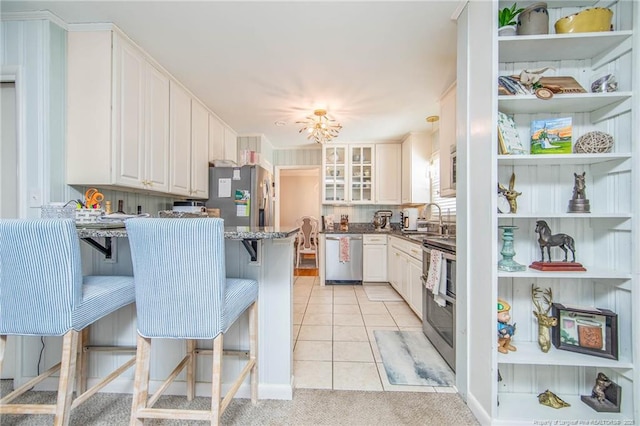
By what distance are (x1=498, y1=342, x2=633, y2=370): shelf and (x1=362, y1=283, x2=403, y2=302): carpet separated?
2.18m

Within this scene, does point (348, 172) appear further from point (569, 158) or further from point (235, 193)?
point (569, 158)

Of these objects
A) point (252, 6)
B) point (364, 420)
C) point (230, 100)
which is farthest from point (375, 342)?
point (230, 100)

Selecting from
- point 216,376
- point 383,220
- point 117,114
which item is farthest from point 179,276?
point 383,220

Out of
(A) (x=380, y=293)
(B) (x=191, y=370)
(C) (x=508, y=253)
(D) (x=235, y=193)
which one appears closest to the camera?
(C) (x=508, y=253)

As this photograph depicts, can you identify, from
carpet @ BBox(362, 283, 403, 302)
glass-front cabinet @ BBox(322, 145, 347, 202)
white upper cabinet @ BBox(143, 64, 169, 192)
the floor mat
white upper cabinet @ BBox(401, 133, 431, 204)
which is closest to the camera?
white upper cabinet @ BBox(143, 64, 169, 192)

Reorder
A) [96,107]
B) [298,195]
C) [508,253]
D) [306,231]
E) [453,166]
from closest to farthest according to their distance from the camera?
[508,253]
[96,107]
[453,166]
[306,231]
[298,195]

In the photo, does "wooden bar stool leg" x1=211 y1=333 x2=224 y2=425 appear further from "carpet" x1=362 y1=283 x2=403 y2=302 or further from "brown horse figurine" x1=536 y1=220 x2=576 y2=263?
"carpet" x1=362 y1=283 x2=403 y2=302

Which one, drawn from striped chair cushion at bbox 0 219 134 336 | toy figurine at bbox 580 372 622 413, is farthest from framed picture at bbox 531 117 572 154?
striped chair cushion at bbox 0 219 134 336

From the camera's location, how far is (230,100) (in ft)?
9.93

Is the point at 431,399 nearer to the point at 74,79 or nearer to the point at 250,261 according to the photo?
the point at 250,261

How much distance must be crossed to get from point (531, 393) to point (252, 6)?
2849mm

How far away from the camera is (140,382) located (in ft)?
3.67

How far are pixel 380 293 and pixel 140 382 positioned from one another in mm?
3239

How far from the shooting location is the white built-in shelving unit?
133 cm
